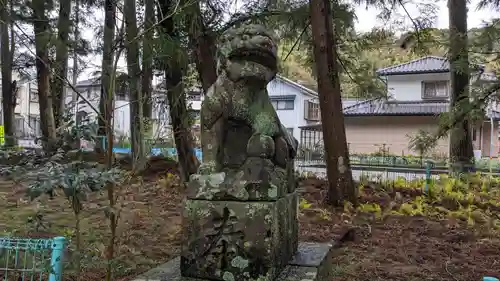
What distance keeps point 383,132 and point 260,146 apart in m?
17.9

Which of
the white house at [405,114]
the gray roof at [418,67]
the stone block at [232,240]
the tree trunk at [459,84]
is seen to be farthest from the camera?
the gray roof at [418,67]

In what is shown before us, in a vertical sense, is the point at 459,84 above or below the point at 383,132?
above

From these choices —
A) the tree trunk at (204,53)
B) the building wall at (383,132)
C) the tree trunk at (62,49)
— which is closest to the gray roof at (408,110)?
the building wall at (383,132)

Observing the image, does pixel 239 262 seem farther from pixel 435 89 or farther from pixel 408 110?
pixel 435 89

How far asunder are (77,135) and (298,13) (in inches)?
190

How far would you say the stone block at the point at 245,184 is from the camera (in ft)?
8.61

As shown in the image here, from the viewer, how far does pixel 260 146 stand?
274 centimetres

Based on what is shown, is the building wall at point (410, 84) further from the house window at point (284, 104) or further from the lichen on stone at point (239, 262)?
the lichen on stone at point (239, 262)

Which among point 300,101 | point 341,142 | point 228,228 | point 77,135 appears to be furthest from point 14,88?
point 300,101

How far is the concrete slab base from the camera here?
2.71 meters

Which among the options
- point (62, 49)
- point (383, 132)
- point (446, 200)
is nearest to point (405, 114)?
point (383, 132)

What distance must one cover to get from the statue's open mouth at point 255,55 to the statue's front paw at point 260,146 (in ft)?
1.55

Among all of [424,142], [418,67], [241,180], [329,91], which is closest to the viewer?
[241,180]

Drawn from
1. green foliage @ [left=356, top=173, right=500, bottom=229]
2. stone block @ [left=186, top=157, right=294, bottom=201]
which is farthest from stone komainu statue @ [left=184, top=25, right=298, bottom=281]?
green foliage @ [left=356, top=173, right=500, bottom=229]
